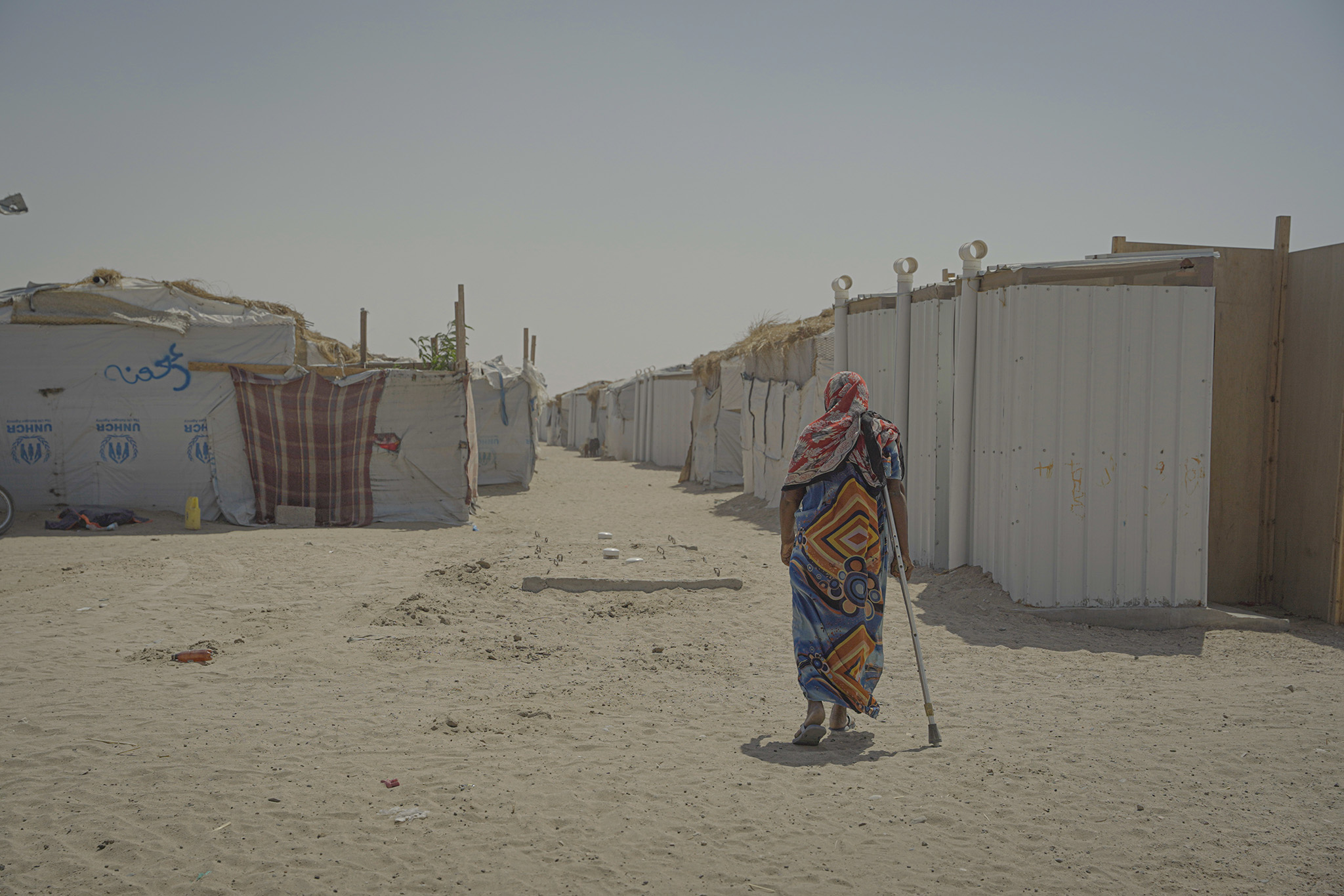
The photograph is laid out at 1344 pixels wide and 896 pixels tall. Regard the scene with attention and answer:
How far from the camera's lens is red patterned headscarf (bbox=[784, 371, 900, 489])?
3.65 metres

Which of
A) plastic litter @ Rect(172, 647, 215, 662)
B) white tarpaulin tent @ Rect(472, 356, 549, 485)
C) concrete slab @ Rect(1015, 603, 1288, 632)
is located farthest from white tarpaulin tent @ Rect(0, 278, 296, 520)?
concrete slab @ Rect(1015, 603, 1288, 632)

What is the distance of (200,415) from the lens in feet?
35.9

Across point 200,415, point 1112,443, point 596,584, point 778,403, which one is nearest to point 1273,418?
point 1112,443

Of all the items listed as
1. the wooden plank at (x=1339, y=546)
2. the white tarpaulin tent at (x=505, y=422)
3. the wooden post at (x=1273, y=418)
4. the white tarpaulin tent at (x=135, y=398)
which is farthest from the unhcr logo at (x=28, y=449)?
the wooden plank at (x=1339, y=546)

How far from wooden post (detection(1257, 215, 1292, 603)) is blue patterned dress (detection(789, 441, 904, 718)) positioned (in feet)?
13.8

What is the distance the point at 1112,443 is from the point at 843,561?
3.11 metres

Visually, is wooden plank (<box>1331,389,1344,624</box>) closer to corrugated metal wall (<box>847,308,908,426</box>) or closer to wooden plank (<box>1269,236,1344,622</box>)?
wooden plank (<box>1269,236,1344,622</box>)

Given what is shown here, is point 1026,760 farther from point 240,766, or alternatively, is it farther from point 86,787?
point 86,787

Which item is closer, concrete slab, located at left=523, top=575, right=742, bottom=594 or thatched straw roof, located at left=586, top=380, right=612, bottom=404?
concrete slab, located at left=523, top=575, right=742, bottom=594

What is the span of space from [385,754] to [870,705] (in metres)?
2.01

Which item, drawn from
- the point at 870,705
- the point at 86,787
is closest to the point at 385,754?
the point at 86,787

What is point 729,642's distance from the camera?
5.52 m

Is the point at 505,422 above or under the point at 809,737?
above

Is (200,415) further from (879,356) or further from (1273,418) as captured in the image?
(1273,418)
